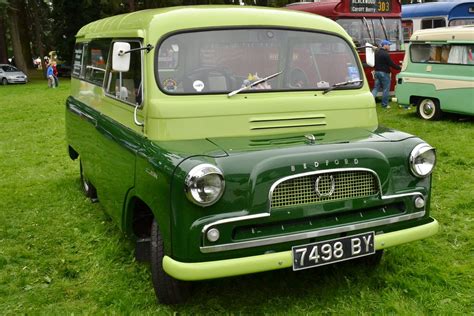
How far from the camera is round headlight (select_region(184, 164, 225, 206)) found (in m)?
3.14

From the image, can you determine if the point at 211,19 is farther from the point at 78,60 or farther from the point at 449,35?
the point at 449,35

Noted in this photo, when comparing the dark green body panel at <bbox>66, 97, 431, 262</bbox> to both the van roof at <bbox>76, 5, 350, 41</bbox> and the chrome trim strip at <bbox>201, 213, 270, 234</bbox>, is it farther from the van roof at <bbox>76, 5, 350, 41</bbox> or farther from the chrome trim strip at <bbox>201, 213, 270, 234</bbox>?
the van roof at <bbox>76, 5, 350, 41</bbox>

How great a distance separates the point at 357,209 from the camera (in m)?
3.60

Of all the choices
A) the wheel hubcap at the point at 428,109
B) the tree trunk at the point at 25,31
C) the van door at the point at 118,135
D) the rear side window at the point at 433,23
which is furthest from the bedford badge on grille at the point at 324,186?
the tree trunk at the point at 25,31

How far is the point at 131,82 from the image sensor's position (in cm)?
439

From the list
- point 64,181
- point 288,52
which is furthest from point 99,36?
point 64,181

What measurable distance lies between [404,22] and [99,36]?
15121 mm

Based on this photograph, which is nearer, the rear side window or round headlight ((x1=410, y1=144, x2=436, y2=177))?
round headlight ((x1=410, y1=144, x2=436, y2=177))

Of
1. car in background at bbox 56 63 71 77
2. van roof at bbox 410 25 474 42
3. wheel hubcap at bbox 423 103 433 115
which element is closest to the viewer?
van roof at bbox 410 25 474 42

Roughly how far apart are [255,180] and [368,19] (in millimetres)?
11623

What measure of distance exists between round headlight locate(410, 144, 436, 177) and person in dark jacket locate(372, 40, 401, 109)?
9501 mm

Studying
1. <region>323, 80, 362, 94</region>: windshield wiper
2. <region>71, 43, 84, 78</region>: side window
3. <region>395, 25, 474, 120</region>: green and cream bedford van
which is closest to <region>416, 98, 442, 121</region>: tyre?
<region>395, 25, 474, 120</region>: green and cream bedford van

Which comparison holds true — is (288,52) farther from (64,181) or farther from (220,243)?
(64,181)

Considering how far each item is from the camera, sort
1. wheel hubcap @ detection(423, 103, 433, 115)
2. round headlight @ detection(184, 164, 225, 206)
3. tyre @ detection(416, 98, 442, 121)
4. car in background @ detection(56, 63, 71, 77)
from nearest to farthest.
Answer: round headlight @ detection(184, 164, 225, 206), tyre @ detection(416, 98, 442, 121), wheel hubcap @ detection(423, 103, 433, 115), car in background @ detection(56, 63, 71, 77)
